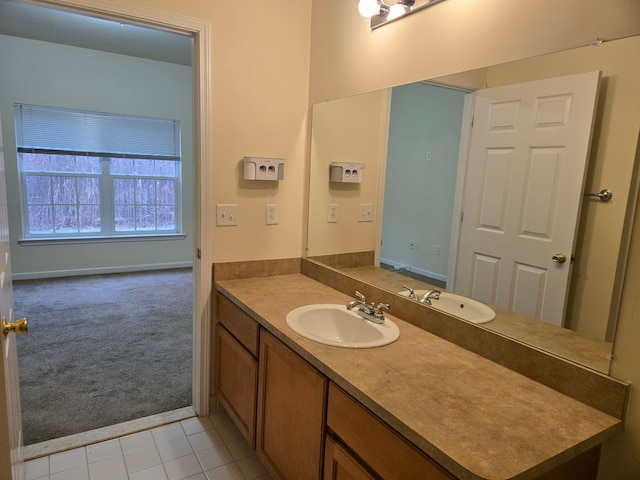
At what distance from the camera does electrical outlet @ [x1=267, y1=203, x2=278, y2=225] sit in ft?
7.80

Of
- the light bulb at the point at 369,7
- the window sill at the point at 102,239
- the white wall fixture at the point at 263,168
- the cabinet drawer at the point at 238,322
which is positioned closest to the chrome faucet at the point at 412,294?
the cabinet drawer at the point at 238,322

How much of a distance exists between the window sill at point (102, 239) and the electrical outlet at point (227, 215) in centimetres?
385

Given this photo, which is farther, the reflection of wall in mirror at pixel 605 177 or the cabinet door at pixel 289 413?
the cabinet door at pixel 289 413

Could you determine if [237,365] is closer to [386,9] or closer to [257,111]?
[257,111]

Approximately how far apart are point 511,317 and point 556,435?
0.46 meters

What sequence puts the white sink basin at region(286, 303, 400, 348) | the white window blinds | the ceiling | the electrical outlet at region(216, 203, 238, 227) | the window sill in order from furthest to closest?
the window sill, the white window blinds, the ceiling, the electrical outlet at region(216, 203, 238, 227), the white sink basin at region(286, 303, 400, 348)

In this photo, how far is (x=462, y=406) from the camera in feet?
3.57

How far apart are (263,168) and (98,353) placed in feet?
6.72

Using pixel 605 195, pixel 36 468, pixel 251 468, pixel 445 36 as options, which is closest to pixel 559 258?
pixel 605 195

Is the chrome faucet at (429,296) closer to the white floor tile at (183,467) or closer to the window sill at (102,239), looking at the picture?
the white floor tile at (183,467)

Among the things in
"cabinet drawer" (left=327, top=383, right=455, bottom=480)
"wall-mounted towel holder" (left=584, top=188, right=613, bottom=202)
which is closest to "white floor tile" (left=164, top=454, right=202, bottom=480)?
"cabinet drawer" (left=327, top=383, right=455, bottom=480)

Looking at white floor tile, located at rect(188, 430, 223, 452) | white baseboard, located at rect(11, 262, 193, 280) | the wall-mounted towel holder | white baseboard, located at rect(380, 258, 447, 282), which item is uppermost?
the wall-mounted towel holder

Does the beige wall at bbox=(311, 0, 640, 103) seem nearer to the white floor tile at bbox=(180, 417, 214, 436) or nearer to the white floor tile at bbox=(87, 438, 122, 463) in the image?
the white floor tile at bbox=(180, 417, 214, 436)

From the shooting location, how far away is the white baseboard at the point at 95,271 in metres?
4.95
